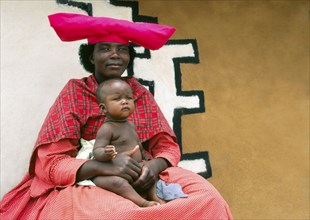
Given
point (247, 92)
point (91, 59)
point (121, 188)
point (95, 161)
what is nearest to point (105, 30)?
point (91, 59)

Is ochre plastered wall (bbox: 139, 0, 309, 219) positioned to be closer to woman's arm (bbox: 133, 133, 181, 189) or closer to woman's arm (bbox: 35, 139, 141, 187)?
woman's arm (bbox: 133, 133, 181, 189)

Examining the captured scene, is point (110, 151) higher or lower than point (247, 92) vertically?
lower

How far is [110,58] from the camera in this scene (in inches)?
115

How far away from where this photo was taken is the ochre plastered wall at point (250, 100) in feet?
12.8

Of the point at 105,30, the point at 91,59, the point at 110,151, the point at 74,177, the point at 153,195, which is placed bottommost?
the point at 153,195

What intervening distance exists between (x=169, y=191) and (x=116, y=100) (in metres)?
0.47

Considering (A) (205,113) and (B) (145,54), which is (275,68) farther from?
(B) (145,54)

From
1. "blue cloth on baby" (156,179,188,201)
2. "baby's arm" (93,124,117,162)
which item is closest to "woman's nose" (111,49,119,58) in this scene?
"baby's arm" (93,124,117,162)

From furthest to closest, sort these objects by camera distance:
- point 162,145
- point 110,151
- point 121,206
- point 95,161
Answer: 1. point 162,145
2. point 95,161
3. point 110,151
4. point 121,206

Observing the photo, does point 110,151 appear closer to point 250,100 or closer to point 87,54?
point 87,54

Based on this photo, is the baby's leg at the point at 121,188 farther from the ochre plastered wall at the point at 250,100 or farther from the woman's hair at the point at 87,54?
the ochre plastered wall at the point at 250,100

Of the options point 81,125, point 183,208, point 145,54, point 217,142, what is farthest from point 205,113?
point 183,208

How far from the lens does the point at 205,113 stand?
3.92m

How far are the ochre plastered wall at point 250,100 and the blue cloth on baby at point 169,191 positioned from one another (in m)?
1.15
